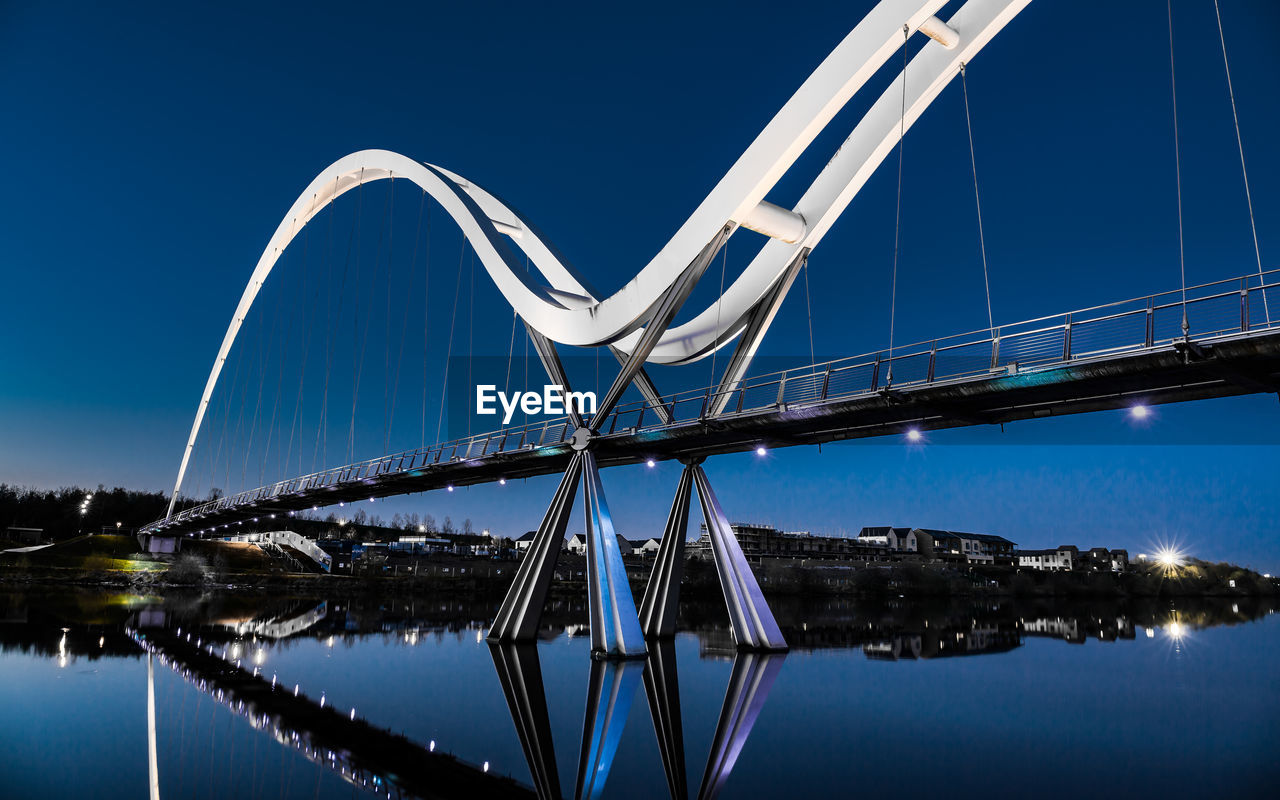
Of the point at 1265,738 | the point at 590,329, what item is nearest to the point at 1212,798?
the point at 1265,738

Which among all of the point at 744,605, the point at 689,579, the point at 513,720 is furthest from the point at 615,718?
the point at 689,579

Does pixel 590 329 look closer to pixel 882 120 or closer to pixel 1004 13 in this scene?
pixel 882 120

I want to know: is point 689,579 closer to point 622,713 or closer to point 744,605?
point 744,605

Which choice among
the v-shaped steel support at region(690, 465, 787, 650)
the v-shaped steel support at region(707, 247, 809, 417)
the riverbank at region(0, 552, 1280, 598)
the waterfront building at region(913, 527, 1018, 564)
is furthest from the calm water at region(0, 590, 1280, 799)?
the waterfront building at region(913, 527, 1018, 564)

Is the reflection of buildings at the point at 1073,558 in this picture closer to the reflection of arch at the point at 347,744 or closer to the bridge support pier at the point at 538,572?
the bridge support pier at the point at 538,572

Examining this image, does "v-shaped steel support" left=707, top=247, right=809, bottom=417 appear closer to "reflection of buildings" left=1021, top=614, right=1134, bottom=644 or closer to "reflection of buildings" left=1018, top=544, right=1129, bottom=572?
"reflection of buildings" left=1021, top=614, right=1134, bottom=644

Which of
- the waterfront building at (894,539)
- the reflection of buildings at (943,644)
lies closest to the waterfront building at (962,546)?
the waterfront building at (894,539)
